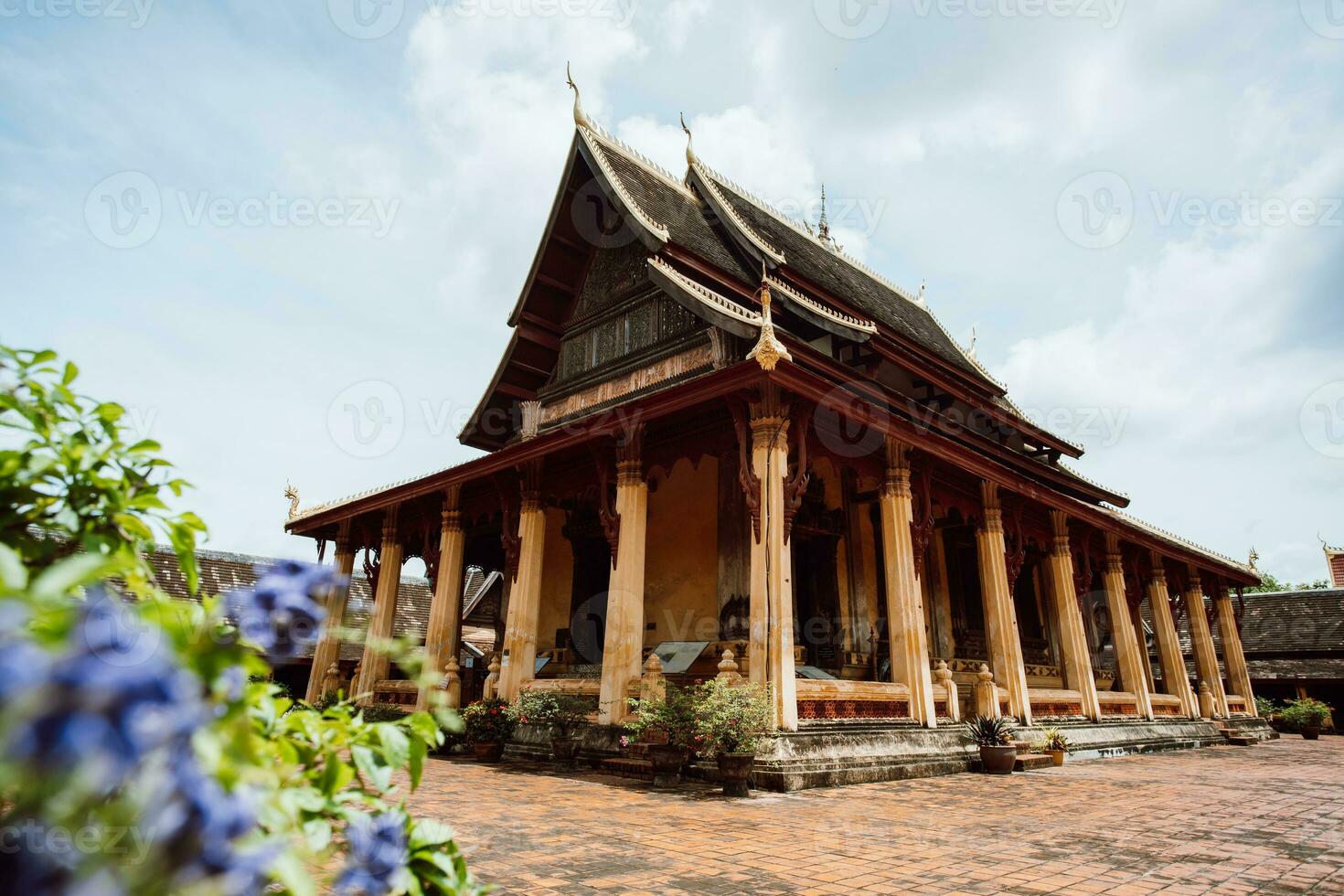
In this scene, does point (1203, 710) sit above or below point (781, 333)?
below

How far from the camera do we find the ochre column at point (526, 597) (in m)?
11.1

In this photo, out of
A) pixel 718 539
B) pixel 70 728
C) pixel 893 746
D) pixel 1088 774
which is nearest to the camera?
pixel 70 728

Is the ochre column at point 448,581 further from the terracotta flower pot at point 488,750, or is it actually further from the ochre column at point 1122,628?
the ochre column at point 1122,628

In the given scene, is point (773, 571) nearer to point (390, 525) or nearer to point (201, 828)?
point (201, 828)

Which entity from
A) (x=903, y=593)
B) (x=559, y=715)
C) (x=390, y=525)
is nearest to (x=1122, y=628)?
(x=903, y=593)

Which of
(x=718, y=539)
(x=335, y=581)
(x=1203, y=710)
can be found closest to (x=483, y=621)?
(x=718, y=539)

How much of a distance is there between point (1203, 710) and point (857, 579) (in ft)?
35.2

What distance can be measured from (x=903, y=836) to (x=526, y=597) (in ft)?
23.6

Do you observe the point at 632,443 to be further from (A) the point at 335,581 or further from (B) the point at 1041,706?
(A) the point at 335,581

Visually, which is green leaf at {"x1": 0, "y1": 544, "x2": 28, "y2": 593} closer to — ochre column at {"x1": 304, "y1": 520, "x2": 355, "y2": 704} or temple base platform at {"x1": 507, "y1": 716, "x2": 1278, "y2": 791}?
temple base platform at {"x1": 507, "y1": 716, "x2": 1278, "y2": 791}

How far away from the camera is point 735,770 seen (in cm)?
711

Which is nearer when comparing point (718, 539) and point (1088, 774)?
point (1088, 774)

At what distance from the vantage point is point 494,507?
1369 cm

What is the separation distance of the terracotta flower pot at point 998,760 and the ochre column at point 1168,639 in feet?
32.6
